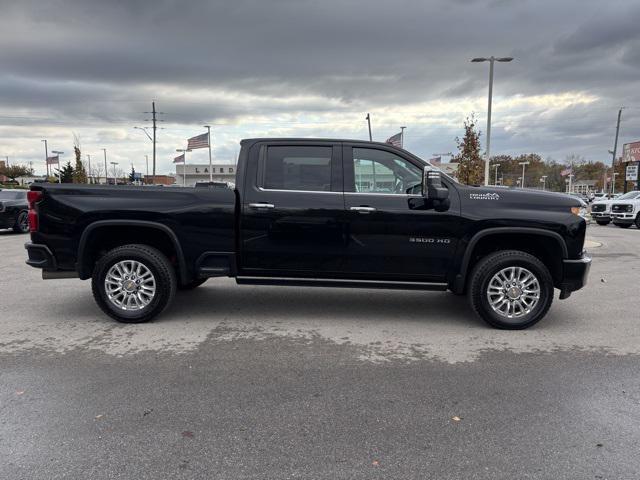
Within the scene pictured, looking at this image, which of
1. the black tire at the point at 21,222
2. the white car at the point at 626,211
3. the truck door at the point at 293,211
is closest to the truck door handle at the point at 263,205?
the truck door at the point at 293,211

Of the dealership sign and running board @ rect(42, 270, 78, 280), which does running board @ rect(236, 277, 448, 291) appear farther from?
the dealership sign

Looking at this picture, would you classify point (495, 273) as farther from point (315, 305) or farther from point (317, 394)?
point (317, 394)

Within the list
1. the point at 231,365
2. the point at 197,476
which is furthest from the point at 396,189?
the point at 197,476

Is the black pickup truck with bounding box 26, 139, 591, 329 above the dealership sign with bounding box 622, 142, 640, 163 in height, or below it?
below

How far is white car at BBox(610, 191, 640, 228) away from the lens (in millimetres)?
21653

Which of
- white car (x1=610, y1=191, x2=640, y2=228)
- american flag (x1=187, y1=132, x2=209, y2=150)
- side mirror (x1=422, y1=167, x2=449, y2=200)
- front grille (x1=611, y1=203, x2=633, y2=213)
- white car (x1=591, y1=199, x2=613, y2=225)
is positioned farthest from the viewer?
american flag (x1=187, y1=132, x2=209, y2=150)

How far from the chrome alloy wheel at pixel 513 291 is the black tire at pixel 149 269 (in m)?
3.53

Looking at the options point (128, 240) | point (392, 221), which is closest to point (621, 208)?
point (392, 221)

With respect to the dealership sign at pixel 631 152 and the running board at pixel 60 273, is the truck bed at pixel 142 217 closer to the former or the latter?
the running board at pixel 60 273

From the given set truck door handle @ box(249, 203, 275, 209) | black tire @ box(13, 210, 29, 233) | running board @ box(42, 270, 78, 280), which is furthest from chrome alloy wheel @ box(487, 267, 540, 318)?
black tire @ box(13, 210, 29, 233)

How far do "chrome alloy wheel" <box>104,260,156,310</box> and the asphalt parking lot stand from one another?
0.29 meters

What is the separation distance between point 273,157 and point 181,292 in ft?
9.03

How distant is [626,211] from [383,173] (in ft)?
70.1

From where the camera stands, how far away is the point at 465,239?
17.0 feet
